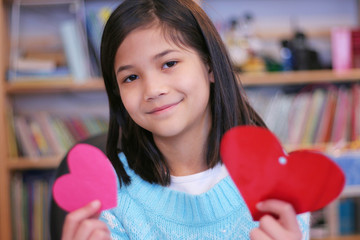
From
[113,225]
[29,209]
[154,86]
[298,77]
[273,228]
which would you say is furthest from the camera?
[29,209]

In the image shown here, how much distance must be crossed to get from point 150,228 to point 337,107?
4.56 ft

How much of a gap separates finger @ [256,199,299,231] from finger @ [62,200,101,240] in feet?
0.85

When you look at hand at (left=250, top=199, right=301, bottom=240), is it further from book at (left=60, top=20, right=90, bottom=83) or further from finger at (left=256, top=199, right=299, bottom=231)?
book at (left=60, top=20, right=90, bottom=83)

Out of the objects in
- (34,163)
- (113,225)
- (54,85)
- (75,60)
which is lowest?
(34,163)

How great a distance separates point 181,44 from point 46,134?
1.41 meters

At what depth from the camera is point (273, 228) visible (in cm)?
60

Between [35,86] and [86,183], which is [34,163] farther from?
[86,183]

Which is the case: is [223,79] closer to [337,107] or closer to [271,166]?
[271,166]

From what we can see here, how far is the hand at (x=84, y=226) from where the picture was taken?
63cm

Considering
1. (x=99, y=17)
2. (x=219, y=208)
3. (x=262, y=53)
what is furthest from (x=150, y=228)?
(x=262, y=53)

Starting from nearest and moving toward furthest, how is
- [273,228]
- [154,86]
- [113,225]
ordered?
[273,228], [154,86], [113,225]

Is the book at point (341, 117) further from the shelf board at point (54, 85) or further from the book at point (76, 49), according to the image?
the book at point (76, 49)

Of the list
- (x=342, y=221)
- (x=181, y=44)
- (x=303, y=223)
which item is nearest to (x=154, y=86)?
(x=181, y=44)

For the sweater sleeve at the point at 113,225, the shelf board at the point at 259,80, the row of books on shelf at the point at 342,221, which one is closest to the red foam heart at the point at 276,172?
the sweater sleeve at the point at 113,225
